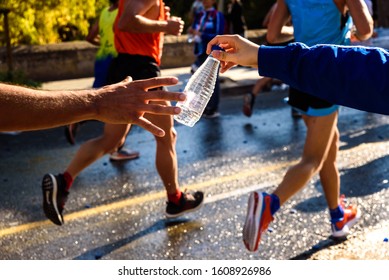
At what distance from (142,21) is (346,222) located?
1.97 metres

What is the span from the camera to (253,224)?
4613 mm

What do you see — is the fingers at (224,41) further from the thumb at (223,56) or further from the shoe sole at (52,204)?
the shoe sole at (52,204)

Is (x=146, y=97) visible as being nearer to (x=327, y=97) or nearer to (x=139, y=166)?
(x=327, y=97)

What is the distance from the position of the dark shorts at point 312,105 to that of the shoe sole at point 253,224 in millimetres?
627

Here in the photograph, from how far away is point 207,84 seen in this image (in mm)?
3975

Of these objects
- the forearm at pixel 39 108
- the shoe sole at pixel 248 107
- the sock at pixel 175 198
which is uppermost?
the forearm at pixel 39 108

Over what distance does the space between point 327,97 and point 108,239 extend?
2.61 m

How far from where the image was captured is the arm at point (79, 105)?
290cm

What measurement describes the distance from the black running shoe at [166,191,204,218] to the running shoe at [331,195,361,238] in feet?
3.46

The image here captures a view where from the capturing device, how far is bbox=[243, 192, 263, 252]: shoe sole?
15.0 ft

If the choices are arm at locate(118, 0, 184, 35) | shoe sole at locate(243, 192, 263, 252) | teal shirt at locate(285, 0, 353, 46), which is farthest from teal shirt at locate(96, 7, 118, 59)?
shoe sole at locate(243, 192, 263, 252)

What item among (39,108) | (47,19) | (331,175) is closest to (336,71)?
(39,108)

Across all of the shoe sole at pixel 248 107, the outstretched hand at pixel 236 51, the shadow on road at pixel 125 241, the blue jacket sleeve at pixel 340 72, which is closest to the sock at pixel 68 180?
the shadow on road at pixel 125 241

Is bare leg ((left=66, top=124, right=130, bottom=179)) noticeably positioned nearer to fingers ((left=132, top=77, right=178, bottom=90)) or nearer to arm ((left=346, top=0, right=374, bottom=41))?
arm ((left=346, top=0, right=374, bottom=41))
